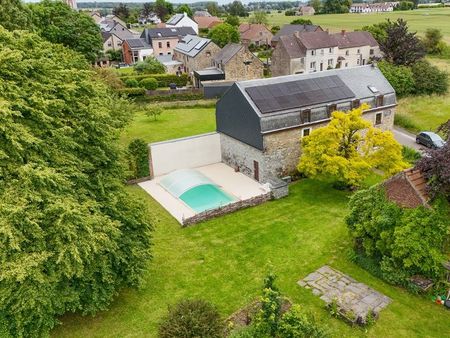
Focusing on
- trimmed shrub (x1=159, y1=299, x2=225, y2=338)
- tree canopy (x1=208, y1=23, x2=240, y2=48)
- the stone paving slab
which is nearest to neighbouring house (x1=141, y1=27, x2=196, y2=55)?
tree canopy (x1=208, y1=23, x2=240, y2=48)

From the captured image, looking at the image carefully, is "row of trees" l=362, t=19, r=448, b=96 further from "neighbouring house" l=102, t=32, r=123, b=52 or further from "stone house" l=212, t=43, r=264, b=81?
"neighbouring house" l=102, t=32, r=123, b=52

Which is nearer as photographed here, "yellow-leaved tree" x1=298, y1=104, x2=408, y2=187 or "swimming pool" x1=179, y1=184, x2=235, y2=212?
"yellow-leaved tree" x1=298, y1=104, x2=408, y2=187

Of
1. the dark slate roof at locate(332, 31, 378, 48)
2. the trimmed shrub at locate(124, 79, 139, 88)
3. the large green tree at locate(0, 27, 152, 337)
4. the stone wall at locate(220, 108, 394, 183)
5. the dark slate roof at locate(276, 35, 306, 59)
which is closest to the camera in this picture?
the large green tree at locate(0, 27, 152, 337)

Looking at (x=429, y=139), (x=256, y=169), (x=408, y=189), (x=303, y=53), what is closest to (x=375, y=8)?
(x=303, y=53)

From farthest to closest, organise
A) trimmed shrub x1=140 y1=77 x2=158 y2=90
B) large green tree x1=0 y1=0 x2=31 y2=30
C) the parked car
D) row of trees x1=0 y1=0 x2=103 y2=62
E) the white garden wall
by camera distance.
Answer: trimmed shrub x1=140 y1=77 x2=158 y2=90, row of trees x1=0 y1=0 x2=103 y2=62, large green tree x1=0 y1=0 x2=31 y2=30, the parked car, the white garden wall

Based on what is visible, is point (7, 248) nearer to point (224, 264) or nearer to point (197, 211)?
point (224, 264)

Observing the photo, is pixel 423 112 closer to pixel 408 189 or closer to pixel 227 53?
pixel 408 189
